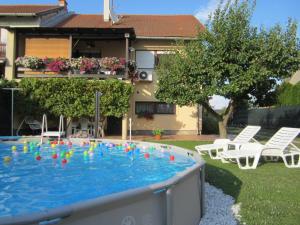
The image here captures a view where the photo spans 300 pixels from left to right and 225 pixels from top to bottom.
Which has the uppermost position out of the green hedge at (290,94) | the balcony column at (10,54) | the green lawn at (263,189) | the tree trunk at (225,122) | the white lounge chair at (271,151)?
→ the balcony column at (10,54)

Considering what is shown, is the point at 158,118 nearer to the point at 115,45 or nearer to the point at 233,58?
the point at 115,45

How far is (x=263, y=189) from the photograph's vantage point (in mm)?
7836

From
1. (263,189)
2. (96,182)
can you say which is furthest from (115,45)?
(263,189)

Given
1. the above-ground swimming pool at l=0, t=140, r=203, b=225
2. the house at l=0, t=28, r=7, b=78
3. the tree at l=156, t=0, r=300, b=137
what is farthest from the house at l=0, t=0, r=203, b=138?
the above-ground swimming pool at l=0, t=140, r=203, b=225

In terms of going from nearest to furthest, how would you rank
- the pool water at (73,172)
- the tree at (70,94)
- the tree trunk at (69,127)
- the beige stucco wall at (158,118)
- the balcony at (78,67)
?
the pool water at (73,172) → the tree at (70,94) → the tree trunk at (69,127) → the balcony at (78,67) → the beige stucco wall at (158,118)

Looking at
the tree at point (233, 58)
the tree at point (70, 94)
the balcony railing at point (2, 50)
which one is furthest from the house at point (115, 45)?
the tree at point (233, 58)

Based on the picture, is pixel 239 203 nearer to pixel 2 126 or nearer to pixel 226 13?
pixel 226 13

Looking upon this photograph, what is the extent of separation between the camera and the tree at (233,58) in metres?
16.8

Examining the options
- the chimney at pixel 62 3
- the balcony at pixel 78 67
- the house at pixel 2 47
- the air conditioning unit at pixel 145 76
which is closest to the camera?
the balcony at pixel 78 67

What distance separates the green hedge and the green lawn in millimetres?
21801

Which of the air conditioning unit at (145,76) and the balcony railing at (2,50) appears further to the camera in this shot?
the air conditioning unit at (145,76)

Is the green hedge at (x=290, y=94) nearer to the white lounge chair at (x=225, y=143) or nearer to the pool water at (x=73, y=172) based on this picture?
the white lounge chair at (x=225, y=143)

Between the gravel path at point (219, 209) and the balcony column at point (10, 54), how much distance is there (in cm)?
1694

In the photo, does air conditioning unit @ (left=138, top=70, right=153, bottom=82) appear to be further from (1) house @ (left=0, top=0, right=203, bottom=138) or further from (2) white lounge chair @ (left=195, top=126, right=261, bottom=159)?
(2) white lounge chair @ (left=195, top=126, right=261, bottom=159)
